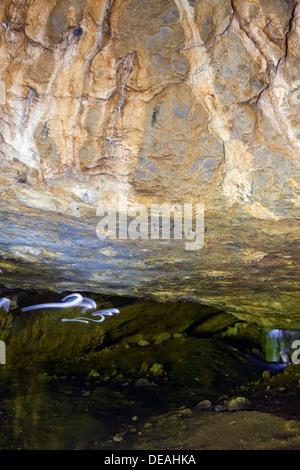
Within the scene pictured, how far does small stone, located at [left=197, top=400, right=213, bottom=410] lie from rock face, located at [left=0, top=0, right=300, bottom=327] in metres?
1.74

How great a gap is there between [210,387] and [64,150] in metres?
3.20

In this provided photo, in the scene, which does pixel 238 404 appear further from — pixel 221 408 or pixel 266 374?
pixel 266 374

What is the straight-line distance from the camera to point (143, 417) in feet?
11.0

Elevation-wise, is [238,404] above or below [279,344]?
below

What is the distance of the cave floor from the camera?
2713 mm

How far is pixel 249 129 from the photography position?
190 cm

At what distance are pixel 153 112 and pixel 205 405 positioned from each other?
2.83m

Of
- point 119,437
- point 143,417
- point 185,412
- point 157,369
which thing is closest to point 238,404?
point 185,412

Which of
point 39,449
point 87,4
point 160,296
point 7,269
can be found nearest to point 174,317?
point 160,296

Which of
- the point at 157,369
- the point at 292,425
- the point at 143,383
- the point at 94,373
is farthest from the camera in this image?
the point at 94,373

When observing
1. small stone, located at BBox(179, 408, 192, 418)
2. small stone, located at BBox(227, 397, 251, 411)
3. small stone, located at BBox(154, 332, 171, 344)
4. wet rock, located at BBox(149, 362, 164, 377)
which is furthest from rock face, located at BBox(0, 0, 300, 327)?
small stone, located at BBox(154, 332, 171, 344)

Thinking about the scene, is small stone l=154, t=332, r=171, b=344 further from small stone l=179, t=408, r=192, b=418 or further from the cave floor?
small stone l=179, t=408, r=192, b=418

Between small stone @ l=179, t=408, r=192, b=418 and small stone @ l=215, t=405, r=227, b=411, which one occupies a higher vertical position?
small stone @ l=215, t=405, r=227, b=411

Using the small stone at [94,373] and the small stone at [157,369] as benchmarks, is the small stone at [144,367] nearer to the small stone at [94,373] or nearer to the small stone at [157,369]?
the small stone at [157,369]
